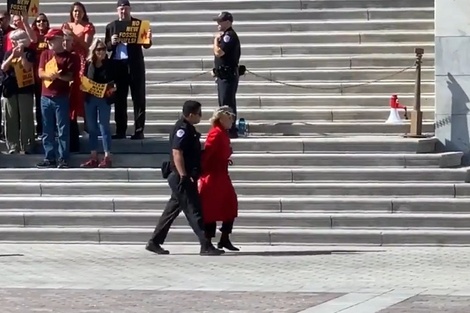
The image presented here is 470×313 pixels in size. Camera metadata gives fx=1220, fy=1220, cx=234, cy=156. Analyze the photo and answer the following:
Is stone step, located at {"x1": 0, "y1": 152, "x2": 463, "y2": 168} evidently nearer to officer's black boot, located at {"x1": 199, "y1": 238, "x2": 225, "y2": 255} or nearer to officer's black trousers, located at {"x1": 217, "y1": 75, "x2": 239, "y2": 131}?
officer's black trousers, located at {"x1": 217, "y1": 75, "x2": 239, "y2": 131}

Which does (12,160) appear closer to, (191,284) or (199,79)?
(199,79)

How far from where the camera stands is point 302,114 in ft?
57.0

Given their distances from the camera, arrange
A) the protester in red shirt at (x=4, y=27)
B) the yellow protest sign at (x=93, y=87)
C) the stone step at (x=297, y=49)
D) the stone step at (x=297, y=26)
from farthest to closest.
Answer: the stone step at (x=297, y=26), the stone step at (x=297, y=49), the protester in red shirt at (x=4, y=27), the yellow protest sign at (x=93, y=87)

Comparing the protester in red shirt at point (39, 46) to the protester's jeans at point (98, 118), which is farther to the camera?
the protester in red shirt at point (39, 46)

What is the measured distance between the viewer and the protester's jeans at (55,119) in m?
15.7

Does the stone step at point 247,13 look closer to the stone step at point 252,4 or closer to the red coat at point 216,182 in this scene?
the stone step at point 252,4

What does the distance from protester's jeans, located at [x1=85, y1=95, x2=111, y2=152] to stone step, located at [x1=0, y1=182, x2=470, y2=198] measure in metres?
0.62

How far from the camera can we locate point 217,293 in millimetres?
11133

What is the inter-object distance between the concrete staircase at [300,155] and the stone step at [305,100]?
20mm

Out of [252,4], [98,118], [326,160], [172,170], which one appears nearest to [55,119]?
[98,118]

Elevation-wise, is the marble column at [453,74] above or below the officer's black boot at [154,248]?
above

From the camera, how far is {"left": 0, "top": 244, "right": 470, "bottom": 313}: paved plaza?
34.4 ft

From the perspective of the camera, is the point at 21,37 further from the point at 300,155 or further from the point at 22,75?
the point at 300,155

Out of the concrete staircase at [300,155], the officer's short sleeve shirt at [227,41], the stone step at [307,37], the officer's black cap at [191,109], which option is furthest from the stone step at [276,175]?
the stone step at [307,37]
